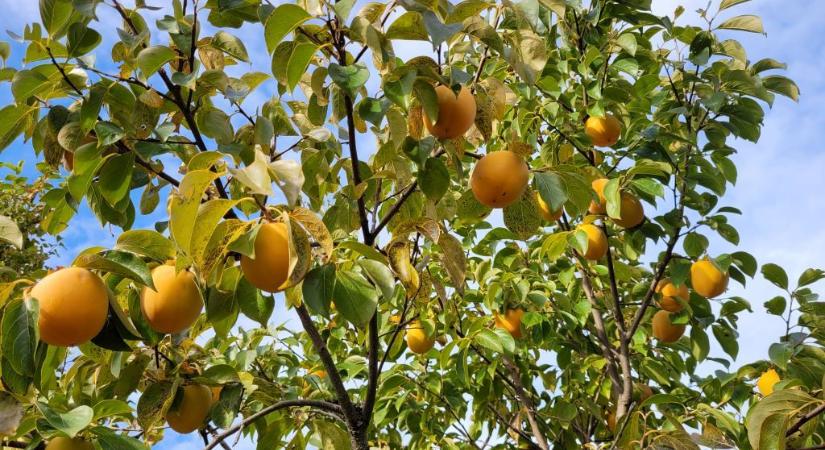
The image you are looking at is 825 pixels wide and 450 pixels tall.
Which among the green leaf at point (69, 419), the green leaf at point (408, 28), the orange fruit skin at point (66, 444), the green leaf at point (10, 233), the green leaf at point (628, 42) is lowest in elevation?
the green leaf at point (69, 419)

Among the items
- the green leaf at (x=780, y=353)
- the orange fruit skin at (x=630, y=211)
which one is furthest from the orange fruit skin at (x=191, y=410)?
the green leaf at (x=780, y=353)

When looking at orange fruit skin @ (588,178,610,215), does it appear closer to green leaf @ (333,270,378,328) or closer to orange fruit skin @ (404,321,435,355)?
orange fruit skin @ (404,321,435,355)

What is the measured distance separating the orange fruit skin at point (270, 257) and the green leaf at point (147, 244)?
236mm

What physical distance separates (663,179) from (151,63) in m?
1.94

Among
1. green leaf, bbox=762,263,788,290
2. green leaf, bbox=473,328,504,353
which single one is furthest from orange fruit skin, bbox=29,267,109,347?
green leaf, bbox=762,263,788,290

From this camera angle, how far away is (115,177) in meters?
1.67

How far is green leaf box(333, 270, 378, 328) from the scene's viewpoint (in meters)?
1.44

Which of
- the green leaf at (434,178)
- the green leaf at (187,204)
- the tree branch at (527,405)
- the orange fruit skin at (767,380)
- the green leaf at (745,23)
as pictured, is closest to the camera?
the green leaf at (187,204)

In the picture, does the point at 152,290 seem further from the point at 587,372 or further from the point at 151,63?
the point at 587,372

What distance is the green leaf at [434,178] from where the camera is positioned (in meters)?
1.60

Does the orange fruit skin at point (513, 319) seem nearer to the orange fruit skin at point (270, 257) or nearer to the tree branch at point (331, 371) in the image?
the tree branch at point (331, 371)

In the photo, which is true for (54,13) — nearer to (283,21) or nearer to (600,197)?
(283,21)

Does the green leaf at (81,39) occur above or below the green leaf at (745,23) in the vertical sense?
below

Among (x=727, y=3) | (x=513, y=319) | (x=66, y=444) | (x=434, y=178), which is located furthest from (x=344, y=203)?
(x=727, y=3)
